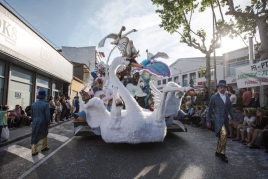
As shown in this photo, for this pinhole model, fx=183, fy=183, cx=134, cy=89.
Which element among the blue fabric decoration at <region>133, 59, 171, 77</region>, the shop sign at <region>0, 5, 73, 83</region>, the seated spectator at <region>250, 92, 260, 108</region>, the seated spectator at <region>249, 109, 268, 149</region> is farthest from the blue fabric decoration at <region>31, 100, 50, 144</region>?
the seated spectator at <region>250, 92, 260, 108</region>

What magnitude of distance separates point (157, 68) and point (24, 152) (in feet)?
14.1

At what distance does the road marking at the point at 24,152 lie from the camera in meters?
3.91

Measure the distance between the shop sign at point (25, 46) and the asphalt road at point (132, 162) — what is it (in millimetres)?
4918

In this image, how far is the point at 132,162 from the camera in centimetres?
353

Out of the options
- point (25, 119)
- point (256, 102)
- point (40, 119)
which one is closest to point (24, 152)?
point (40, 119)

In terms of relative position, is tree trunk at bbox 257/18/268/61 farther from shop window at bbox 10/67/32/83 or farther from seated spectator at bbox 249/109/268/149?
shop window at bbox 10/67/32/83

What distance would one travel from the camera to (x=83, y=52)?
31.6 meters

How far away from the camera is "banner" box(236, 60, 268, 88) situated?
6.90m

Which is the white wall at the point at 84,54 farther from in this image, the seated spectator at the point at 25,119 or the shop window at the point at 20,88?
the seated spectator at the point at 25,119

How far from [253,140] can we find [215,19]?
10048 mm

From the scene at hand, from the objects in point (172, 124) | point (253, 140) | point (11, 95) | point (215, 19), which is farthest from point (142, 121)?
point (215, 19)

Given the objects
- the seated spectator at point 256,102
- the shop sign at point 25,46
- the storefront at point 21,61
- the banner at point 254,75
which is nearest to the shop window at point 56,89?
the storefront at point 21,61

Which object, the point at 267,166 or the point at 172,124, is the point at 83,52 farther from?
the point at 267,166

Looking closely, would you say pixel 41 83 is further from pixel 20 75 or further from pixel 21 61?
pixel 21 61
